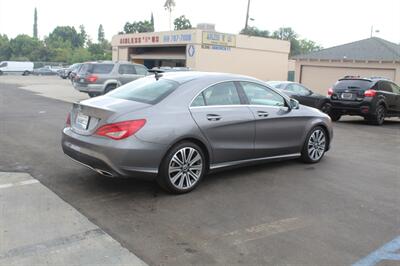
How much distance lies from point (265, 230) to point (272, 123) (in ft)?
8.30

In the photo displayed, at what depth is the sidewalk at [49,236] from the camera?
380 cm

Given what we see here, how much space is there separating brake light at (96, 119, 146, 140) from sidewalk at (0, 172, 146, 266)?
95 centimetres

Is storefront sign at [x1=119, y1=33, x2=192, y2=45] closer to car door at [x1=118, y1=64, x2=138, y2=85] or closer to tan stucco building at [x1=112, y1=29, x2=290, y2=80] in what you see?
tan stucco building at [x1=112, y1=29, x2=290, y2=80]

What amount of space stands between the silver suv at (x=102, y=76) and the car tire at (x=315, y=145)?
13113 millimetres

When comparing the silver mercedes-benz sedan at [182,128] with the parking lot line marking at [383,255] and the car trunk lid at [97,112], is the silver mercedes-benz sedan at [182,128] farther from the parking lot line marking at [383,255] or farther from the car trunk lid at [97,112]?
the parking lot line marking at [383,255]

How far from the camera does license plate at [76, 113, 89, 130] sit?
563cm

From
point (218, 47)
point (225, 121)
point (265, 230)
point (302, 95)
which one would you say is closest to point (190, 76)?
point (225, 121)

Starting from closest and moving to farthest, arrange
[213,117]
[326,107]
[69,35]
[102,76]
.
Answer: [213,117] < [326,107] < [102,76] < [69,35]

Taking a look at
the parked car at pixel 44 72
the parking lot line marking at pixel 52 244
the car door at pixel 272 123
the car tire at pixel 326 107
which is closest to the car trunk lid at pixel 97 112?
the parking lot line marking at pixel 52 244

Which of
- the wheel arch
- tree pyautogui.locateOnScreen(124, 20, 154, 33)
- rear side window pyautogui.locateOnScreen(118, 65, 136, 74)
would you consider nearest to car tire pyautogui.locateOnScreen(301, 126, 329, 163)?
the wheel arch

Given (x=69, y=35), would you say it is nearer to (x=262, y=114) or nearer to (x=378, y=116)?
(x=378, y=116)

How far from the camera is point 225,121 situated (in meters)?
6.12

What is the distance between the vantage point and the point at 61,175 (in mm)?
6324

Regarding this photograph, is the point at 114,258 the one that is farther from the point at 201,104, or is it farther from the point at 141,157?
the point at 201,104
